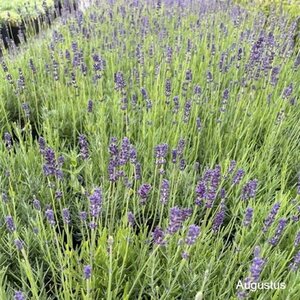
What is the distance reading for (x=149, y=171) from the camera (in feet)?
7.06

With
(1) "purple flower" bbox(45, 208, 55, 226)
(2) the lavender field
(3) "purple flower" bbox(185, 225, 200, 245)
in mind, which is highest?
(3) "purple flower" bbox(185, 225, 200, 245)

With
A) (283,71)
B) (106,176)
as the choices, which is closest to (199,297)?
(106,176)

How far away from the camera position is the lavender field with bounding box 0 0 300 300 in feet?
4.44

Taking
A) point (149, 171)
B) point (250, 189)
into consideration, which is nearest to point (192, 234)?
point (250, 189)

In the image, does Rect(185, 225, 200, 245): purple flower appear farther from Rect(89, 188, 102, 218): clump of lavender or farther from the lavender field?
Rect(89, 188, 102, 218): clump of lavender

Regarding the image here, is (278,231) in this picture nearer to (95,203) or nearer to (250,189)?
(250,189)

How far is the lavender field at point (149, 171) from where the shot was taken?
4.44ft

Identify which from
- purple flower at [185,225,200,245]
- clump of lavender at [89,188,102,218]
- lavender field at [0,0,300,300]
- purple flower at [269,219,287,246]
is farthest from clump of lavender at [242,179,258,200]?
clump of lavender at [89,188,102,218]

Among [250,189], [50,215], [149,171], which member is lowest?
[149,171]

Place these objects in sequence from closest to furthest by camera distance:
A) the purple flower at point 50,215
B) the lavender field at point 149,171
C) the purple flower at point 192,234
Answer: the purple flower at point 192,234 → the purple flower at point 50,215 → the lavender field at point 149,171

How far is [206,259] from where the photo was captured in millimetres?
1413

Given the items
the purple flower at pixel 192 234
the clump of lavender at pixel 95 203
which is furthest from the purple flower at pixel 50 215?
the purple flower at pixel 192 234

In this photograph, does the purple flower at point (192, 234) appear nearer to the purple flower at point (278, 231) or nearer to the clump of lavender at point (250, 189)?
the purple flower at point (278, 231)

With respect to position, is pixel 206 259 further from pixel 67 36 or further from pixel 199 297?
pixel 67 36
